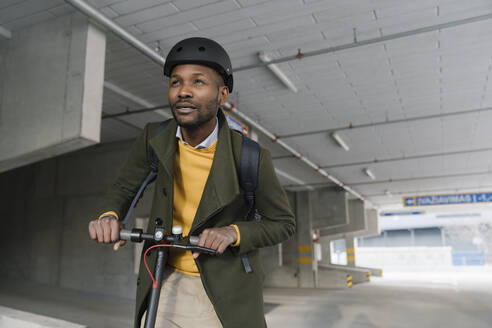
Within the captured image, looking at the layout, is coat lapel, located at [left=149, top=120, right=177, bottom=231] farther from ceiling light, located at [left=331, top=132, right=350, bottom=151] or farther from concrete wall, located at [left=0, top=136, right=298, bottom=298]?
ceiling light, located at [left=331, top=132, right=350, bottom=151]

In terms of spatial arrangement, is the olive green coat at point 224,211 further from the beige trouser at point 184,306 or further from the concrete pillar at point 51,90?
the concrete pillar at point 51,90

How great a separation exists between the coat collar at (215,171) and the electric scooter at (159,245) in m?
0.08

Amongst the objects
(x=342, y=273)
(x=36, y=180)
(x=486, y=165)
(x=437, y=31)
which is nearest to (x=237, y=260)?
(x=437, y=31)

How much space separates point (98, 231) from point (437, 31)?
6.06m

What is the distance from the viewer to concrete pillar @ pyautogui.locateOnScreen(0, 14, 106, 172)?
5.00m

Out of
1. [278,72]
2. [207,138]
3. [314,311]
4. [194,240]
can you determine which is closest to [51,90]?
[278,72]

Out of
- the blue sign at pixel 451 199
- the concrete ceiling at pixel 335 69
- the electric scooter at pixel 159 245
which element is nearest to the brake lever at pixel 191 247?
the electric scooter at pixel 159 245

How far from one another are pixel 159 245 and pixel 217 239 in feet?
0.62

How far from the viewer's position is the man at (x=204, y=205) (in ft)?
4.33

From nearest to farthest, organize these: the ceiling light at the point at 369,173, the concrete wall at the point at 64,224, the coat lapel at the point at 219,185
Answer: the coat lapel at the point at 219,185, the concrete wall at the point at 64,224, the ceiling light at the point at 369,173

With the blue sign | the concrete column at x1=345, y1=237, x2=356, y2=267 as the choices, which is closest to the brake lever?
the blue sign

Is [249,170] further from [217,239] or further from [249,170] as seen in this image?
[217,239]

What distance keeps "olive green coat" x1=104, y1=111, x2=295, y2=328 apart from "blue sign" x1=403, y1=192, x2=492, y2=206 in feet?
65.5

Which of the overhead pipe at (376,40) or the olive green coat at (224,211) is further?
the overhead pipe at (376,40)
